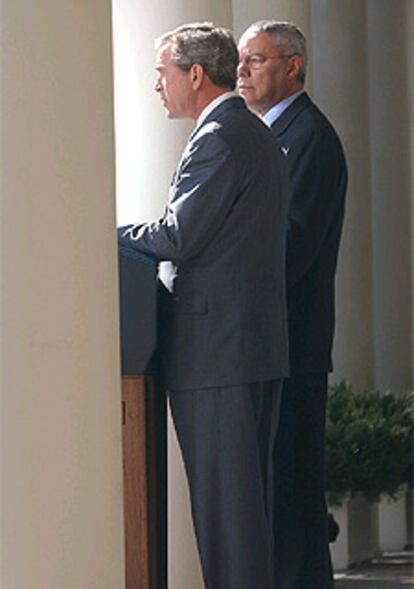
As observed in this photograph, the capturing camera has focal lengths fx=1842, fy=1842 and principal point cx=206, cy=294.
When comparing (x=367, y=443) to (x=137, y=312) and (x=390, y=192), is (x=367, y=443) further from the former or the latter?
(x=137, y=312)

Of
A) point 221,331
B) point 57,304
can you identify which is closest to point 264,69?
point 221,331

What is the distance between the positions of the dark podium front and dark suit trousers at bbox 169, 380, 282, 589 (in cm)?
8

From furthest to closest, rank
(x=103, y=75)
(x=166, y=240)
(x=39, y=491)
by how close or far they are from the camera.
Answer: (x=166, y=240)
(x=103, y=75)
(x=39, y=491)

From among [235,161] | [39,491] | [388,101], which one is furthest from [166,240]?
[388,101]

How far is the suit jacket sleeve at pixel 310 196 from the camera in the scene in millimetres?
5520

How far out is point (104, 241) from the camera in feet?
12.6

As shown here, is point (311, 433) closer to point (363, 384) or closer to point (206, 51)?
point (206, 51)

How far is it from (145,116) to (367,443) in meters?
2.42

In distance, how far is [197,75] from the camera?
16.4ft

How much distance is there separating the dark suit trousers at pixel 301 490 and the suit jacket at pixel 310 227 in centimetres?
9

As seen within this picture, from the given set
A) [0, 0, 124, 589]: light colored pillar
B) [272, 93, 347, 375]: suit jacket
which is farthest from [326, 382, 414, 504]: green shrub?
[0, 0, 124, 589]: light colored pillar

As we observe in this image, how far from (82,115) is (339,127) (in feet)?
17.6

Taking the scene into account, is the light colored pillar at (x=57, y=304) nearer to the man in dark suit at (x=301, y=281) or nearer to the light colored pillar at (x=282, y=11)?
the man in dark suit at (x=301, y=281)

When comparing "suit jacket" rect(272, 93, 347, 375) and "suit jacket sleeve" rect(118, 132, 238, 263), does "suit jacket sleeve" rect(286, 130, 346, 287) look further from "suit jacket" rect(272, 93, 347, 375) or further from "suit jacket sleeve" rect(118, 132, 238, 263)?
"suit jacket sleeve" rect(118, 132, 238, 263)
